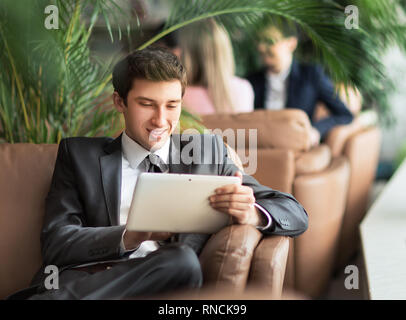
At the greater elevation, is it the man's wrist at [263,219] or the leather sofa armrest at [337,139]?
the leather sofa armrest at [337,139]

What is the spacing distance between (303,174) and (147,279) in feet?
3.09

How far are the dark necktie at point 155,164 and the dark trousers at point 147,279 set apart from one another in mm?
227

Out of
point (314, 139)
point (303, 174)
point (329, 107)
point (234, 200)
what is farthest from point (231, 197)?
point (329, 107)

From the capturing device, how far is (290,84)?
3570 millimetres

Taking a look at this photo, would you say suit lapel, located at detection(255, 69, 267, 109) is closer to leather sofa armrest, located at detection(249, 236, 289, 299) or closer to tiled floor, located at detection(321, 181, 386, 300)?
tiled floor, located at detection(321, 181, 386, 300)

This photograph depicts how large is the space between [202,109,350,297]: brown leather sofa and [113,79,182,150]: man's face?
414 millimetres

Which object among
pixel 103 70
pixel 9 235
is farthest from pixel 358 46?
pixel 9 235

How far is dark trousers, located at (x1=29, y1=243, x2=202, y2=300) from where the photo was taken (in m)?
1.10

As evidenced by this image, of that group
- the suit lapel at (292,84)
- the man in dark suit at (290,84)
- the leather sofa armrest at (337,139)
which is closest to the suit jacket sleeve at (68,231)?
the leather sofa armrest at (337,139)

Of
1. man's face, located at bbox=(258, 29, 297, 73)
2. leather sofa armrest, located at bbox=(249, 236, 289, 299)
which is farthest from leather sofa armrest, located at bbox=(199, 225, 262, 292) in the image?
man's face, located at bbox=(258, 29, 297, 73)

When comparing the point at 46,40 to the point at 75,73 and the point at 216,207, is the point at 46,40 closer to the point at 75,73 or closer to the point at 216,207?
the point at 75,73

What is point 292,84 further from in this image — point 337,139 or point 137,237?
point 137,237

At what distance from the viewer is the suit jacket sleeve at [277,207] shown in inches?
50.4

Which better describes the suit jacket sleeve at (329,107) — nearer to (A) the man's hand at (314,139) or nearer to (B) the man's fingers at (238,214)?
(A) the man's hand at (314,139)
